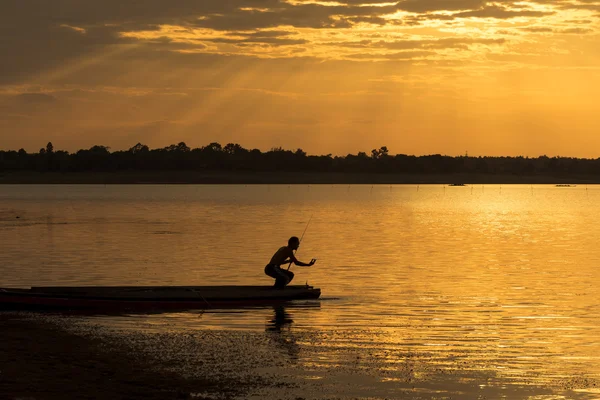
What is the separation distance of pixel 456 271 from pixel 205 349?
2434 cm

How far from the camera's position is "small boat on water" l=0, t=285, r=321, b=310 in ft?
87.6

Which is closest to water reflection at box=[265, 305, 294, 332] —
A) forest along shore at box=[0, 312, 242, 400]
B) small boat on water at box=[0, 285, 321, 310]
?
small boat on water at box=[0, 285, 321, 310]

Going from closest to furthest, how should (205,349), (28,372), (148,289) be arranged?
(28,372) → (205,349) → (148,289)

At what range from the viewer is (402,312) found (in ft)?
92.3

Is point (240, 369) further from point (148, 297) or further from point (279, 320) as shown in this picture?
point (148, 297)

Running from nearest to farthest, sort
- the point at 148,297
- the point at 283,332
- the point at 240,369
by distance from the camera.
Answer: the point at 240,369, the point at 283,332, the point at 148,297

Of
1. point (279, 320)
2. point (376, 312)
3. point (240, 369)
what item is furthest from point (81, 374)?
point (376, 312)

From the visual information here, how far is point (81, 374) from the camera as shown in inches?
679

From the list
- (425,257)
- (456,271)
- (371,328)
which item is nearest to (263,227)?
(425,257)

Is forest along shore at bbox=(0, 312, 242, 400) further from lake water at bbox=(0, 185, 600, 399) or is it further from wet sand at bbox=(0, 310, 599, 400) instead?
lake water at bbox=(0, 185, 600, 399)

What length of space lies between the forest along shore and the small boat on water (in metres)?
5.10

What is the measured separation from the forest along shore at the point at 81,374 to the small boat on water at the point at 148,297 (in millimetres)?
5103

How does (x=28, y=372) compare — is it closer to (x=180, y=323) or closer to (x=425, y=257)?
(x=180, y=323)

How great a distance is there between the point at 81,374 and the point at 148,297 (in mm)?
10234
